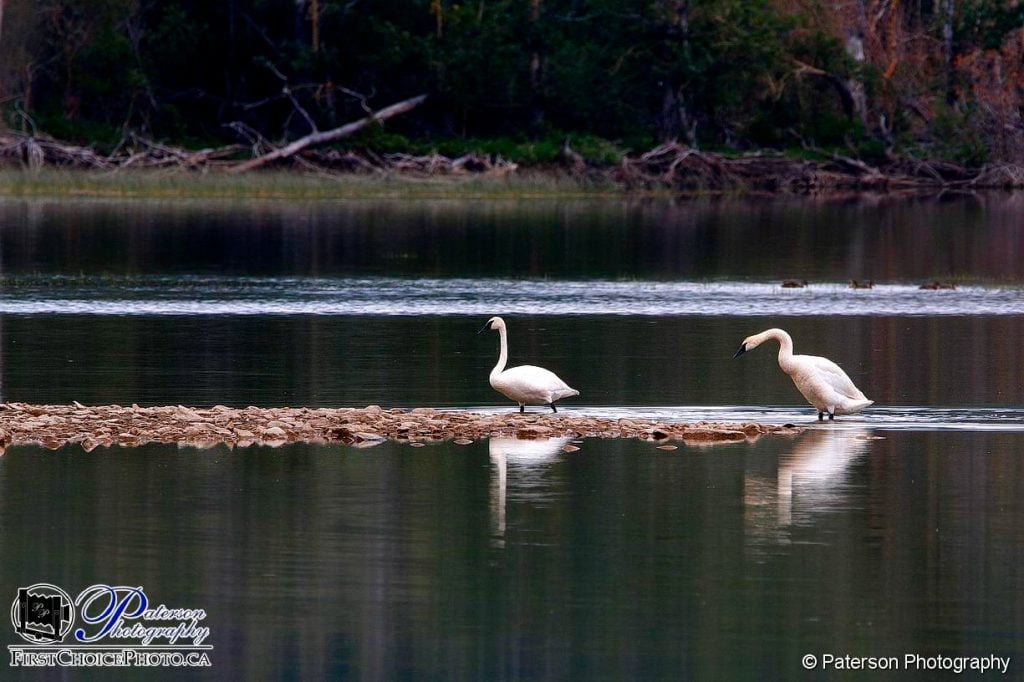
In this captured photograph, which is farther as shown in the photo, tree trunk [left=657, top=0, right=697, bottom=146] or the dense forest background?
tree trunk [left=657, top=0, right=697, bottom=146]

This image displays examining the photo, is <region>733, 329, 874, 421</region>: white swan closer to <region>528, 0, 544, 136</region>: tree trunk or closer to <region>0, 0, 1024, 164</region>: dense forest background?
<region>0, 0, 1024, 164</region>: dense forest background

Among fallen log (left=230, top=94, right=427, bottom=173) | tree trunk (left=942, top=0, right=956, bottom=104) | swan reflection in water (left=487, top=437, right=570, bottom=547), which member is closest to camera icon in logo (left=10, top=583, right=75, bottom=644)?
swan reflection in water (left=487, top=437, right=570, bottom=547)

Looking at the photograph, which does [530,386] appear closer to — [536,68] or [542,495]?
[542,495]

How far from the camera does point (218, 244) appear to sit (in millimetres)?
40688

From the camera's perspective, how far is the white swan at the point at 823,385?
54.5 ft

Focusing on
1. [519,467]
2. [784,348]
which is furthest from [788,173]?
[519,467]

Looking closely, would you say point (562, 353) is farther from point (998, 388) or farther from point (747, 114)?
point (747, 114)

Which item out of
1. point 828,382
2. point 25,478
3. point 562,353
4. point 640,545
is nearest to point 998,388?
point 828,382

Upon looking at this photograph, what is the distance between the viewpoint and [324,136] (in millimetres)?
63375

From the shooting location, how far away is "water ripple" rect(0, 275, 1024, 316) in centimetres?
2761

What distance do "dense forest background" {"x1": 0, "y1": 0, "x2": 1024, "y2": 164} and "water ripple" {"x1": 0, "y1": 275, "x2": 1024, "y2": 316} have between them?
32.5 meters

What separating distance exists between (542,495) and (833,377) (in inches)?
161

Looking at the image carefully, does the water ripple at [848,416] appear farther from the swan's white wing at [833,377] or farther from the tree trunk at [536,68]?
the tree trunk at [536,68]

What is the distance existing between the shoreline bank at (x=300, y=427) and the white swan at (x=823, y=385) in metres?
0.40
